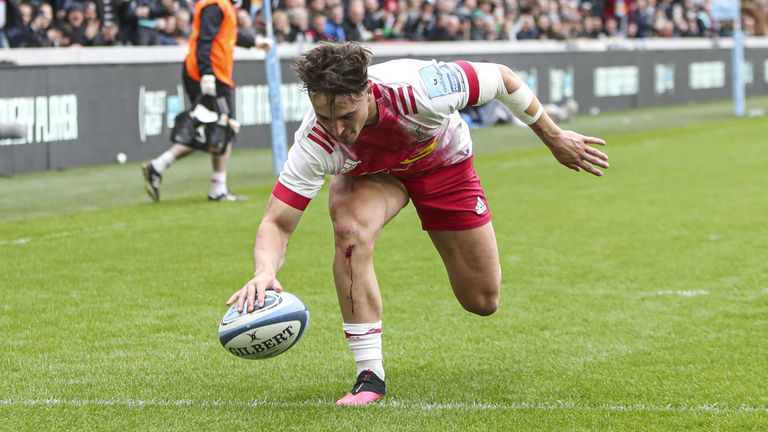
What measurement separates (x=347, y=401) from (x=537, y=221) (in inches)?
251

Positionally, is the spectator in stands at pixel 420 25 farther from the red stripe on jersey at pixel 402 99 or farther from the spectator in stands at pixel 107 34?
the red stripe on jersey at pixel 402 99

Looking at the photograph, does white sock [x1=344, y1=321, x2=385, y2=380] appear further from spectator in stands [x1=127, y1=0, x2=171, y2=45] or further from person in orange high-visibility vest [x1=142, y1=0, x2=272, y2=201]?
spectator in stands [x1=127, y1=0, x2=171, y2=45]

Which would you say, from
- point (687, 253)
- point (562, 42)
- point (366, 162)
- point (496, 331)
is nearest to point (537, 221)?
point (687, 253)

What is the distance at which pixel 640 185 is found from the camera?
14492 millimetres

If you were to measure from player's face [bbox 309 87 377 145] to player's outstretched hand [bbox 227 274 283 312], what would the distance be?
65 cm

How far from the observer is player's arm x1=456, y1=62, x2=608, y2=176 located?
574 cm

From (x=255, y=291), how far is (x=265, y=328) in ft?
0.91

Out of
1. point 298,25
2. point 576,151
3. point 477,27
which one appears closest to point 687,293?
point 576,151

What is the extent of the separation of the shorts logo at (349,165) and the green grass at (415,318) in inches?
40.5

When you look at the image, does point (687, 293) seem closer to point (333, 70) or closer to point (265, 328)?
point (265, 328)

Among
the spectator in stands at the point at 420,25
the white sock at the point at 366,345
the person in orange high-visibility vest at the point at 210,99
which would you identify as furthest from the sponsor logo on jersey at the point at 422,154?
the spectator in stands at the point at 420,25

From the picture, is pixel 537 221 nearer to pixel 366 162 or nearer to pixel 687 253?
pixel 687 253

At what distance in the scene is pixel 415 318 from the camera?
7695 millimetres

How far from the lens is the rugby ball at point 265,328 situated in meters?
5.24
